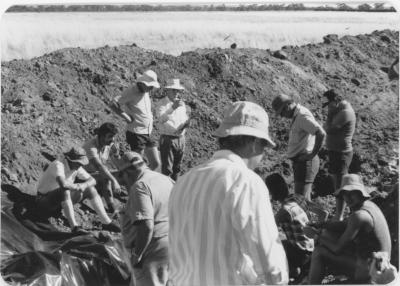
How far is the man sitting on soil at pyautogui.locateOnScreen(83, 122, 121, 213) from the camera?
8.89 meters

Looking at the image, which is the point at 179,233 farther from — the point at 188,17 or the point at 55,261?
the point at 188,17

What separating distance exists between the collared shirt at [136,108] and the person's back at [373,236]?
12.3ft

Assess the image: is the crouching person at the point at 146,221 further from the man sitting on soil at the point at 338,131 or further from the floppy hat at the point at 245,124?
the man sitting on soil at the point at 338,131

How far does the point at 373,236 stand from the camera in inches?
266

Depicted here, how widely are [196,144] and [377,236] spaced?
20.0 ft

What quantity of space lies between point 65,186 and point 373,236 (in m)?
3.18

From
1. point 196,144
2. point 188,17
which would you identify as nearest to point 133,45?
point 196,144

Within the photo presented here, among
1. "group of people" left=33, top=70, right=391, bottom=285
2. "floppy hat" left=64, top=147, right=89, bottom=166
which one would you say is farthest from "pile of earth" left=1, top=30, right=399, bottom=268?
"floppy hat" left=64, top=147, right=89, bottom=166

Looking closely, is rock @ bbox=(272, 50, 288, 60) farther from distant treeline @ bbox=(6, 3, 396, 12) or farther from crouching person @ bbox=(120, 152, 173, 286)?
crouching person @ bbox=(120, 152, 173, 286)

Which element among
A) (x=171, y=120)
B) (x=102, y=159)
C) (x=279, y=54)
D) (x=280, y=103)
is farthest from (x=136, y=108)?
(x=279, y=54)

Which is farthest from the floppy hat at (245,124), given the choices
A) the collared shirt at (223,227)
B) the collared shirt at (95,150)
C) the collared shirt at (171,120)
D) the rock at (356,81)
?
the rock at (356,81)

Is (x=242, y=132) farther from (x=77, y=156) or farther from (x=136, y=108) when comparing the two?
(x=136, y=108)

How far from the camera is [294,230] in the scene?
7203mm

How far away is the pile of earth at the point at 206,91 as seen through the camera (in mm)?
11320
